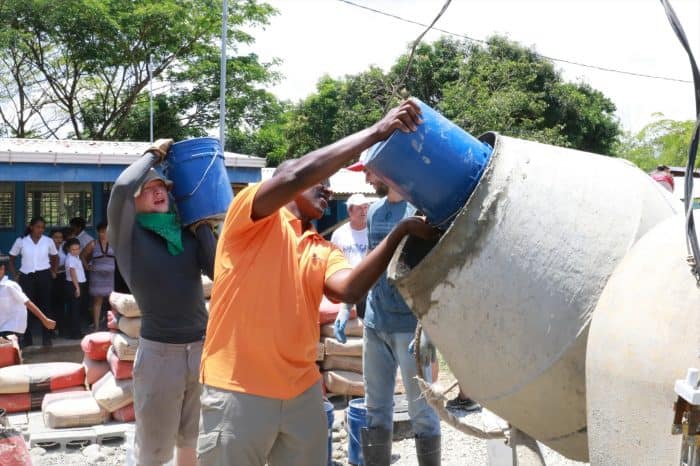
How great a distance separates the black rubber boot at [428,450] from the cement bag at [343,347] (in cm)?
215

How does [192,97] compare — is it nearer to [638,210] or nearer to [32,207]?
[32,207]

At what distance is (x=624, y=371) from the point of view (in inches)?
61.2

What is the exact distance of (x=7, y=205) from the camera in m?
13.0

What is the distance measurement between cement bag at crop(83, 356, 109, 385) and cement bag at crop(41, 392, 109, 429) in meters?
0.30

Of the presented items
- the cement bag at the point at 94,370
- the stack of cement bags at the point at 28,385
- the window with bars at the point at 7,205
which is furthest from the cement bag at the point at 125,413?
the window with bars at the point at 7,205

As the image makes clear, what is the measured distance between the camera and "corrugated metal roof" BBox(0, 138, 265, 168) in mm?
11562

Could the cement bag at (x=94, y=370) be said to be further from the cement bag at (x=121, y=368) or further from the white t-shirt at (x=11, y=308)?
the white t-shirt at (x=11, y=308)

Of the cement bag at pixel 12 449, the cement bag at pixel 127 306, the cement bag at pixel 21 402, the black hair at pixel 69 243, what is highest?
the black hair at pixel 69 243

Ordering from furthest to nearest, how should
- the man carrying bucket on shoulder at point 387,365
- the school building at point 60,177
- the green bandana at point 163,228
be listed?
the school building at point 60,177 < the man carrying bucket on shoulder at point 387,365 < the green bandana at point 163,228

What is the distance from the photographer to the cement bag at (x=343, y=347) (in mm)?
6430

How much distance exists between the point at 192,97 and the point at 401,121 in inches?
877

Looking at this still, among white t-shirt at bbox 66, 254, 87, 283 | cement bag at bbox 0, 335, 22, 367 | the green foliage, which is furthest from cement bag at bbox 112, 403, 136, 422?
the green foliage

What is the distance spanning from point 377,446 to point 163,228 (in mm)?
1832

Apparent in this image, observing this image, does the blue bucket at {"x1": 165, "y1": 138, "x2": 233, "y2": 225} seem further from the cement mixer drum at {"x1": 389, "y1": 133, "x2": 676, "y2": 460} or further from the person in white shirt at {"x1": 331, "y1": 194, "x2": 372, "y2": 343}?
the cement mixer drum at {"x1": 389, "y1": 133, "x2": 676, "y2": 460}
